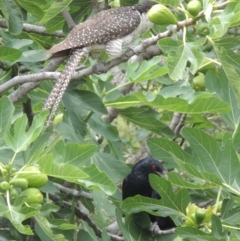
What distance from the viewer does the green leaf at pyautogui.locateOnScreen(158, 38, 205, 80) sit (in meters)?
3.15

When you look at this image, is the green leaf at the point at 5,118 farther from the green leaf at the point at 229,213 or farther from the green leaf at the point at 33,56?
the green leaf at the point at 229,213

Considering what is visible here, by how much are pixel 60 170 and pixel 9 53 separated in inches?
48.0

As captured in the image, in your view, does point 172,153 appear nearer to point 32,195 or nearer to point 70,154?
point 70,154

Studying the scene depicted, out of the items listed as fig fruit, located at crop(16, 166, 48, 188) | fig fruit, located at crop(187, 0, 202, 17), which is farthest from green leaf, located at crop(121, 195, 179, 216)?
fig fruit, located at crop(187, 0, 202, 17)

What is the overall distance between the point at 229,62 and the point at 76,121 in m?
1.15

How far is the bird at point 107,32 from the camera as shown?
449 centimetres

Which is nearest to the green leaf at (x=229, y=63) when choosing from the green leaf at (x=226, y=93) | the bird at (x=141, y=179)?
the green leaf at (x=226, y=93)

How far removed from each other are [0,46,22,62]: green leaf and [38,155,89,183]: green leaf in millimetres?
1115

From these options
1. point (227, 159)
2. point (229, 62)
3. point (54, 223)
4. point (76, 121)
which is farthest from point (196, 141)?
point (76, 121)

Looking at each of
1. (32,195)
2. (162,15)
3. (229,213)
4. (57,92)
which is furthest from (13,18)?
(229,213)

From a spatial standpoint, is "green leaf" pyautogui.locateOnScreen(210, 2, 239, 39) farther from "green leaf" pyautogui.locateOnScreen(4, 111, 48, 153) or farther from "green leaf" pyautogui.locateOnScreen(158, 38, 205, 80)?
"green leaf" pyautogui.locateOnScreen(4, 111, 48, 153)

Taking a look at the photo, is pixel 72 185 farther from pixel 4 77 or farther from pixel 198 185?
pixel 198 185

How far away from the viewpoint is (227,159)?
10.3 feet

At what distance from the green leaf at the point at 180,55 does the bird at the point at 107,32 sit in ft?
3.54
